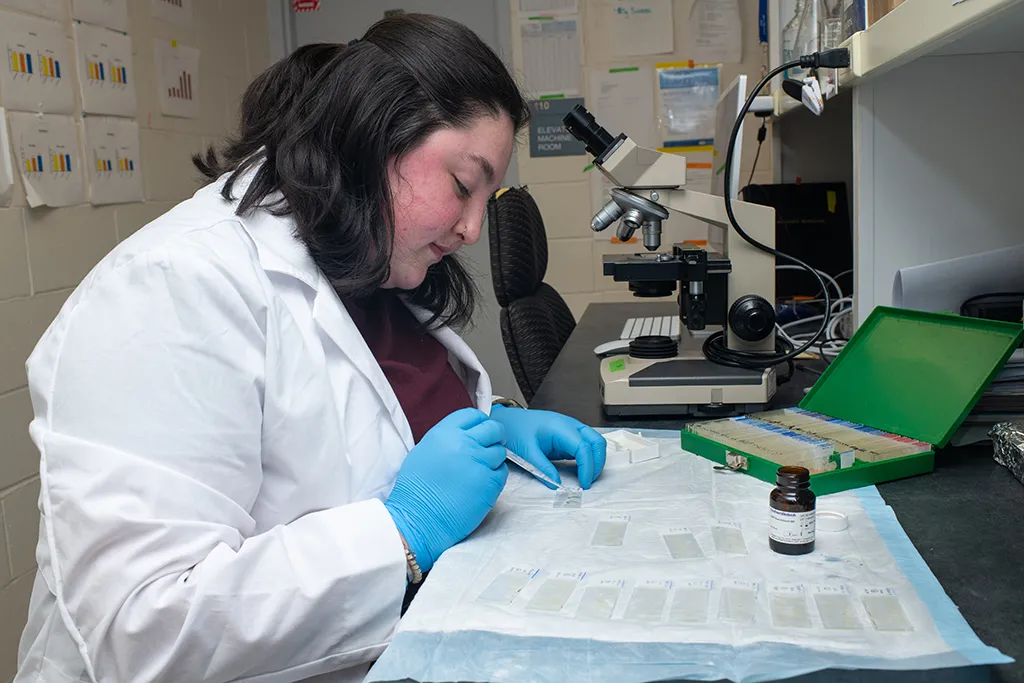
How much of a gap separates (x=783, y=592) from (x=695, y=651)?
13 cm

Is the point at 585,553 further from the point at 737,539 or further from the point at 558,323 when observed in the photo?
the point at 558,323

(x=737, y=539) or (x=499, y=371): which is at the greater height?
(x=737, y=539)

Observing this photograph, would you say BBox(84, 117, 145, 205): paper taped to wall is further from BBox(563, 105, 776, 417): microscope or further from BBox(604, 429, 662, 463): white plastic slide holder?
BBox(604, 429, 662, 463): white plastic slide holder

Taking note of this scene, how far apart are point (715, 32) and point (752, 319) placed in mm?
1941

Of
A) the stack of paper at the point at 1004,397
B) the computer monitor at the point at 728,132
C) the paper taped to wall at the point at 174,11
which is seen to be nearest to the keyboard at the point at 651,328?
the computer monitor at the point at 728,132

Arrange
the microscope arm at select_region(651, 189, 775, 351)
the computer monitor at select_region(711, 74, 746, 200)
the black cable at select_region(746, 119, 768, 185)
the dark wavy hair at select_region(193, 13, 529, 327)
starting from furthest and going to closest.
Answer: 1. the black cable at select_region(746, 119, 768, 185)
2. the computer monitor at select_region(711, 74, 746, 200)
3. the microscope arm at select_region(651, 189, 775, 351)
4. the dark wavy hair at select_region(193, 13, 529, 327)

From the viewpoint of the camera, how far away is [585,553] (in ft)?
2.76

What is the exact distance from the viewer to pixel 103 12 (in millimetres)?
2207

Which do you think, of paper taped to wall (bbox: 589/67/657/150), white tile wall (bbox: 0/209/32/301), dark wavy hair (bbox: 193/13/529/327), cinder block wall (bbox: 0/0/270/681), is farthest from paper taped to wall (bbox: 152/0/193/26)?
dark wavy hair (bbox: 193/13/529/327)

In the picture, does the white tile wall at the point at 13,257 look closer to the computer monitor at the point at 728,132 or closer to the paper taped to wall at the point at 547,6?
the computer monitor at the point at 728,132

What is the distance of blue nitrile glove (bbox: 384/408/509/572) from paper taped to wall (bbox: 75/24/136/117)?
5.33ft

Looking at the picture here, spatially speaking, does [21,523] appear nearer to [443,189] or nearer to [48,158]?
[48,158]

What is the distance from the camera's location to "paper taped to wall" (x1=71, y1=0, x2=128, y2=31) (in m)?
2.10

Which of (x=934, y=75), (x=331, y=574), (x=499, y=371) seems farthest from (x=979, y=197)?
(x=499, y=371)
